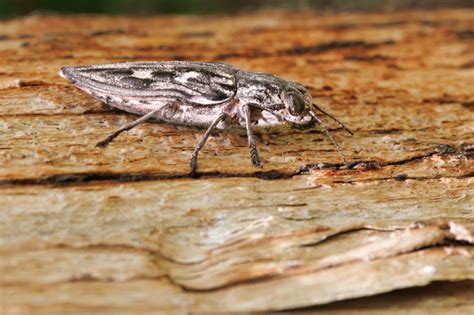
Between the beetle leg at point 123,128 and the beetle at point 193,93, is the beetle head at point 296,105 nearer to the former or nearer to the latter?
the beetle at point 193,93

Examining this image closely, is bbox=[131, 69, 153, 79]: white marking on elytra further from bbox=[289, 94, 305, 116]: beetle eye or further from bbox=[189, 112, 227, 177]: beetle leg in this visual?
bbox=[289, 94, 305, 116]: beetle eye

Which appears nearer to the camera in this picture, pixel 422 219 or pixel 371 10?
pixel 422 219

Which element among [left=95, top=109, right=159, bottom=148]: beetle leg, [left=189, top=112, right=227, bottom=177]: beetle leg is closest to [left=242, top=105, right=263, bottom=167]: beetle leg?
[left=189, top=112, right=227, bottom=177]: beetle leg

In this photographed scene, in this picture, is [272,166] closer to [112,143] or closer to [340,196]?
[340,196]

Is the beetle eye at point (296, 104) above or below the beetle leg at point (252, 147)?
above

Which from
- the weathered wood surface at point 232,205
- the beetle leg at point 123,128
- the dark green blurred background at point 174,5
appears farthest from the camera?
the dark green blurred background at point 174,5

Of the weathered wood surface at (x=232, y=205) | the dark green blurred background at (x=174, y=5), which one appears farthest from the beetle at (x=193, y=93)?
the dark green blurred background at (x=174, y=5)

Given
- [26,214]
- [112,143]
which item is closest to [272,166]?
[112,143]
